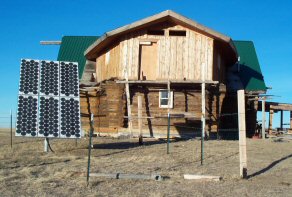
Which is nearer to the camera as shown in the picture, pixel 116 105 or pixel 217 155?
pixel 217 155

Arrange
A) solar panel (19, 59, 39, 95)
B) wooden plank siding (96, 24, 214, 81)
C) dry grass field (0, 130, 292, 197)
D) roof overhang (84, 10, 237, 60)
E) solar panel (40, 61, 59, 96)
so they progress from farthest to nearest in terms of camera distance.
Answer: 1. wooden plank siding (96, 24, 214, 81)
2. roof overhang (84, 10, 237, 60)
3. solar panel (40, 61, 59, 96)
4. solar panel (19, 59, 39, 95)
5. dry grass field (0, 130, 292, 197)

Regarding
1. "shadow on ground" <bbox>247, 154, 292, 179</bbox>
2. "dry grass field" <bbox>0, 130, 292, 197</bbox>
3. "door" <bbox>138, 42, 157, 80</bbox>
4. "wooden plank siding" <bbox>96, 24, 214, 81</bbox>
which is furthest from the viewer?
"door" <bbox>138, 42, 157, 80</bbox>

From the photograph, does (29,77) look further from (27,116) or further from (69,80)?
(27,116)

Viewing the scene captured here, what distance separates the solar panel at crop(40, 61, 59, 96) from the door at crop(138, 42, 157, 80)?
8.30 meters

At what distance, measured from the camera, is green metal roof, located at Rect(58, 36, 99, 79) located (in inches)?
1283

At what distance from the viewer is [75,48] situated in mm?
33875

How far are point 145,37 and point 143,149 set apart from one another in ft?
30.2

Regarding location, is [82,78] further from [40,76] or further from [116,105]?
[40,76]

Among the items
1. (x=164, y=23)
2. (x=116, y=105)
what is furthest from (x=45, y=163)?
(x=164, y=23)

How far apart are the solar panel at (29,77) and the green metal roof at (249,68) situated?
17647 mm

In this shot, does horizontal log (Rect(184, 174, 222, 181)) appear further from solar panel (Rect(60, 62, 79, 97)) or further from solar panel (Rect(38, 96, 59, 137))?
solar panel (Rect(60, 62, 79, 97))

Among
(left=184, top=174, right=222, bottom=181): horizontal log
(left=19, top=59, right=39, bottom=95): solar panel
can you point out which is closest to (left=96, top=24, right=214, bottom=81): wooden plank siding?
(left=19, top=59, right=39, bottom=95): solar panel

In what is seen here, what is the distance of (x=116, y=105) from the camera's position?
2442 centimetres

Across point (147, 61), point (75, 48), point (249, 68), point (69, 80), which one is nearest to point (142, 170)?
point (69, 80)
